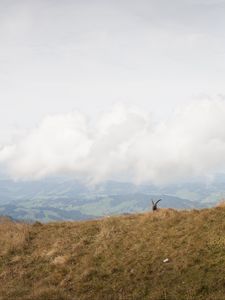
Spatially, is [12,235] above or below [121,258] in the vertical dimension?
above

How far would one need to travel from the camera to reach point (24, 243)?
27.3 m

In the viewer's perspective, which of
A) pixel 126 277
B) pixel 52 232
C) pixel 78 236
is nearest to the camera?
pixel 126 277

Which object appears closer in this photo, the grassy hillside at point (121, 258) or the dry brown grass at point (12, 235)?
the grassy hillside at point (121, 258)

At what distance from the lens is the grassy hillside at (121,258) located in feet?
61.0

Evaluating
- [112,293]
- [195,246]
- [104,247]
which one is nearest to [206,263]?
[195,246]

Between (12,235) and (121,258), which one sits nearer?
(121,258)

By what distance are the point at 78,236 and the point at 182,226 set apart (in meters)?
7.11

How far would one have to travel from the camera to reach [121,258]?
877 inches

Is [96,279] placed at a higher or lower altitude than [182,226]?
lower

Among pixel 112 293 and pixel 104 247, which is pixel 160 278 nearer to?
pixel 112 293

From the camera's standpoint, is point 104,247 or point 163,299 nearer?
point 163,299

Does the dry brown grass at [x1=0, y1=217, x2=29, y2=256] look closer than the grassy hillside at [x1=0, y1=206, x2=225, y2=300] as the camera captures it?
No

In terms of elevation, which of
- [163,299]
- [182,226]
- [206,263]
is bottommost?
[163,299]

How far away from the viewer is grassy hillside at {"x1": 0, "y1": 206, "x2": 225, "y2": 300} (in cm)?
1859
